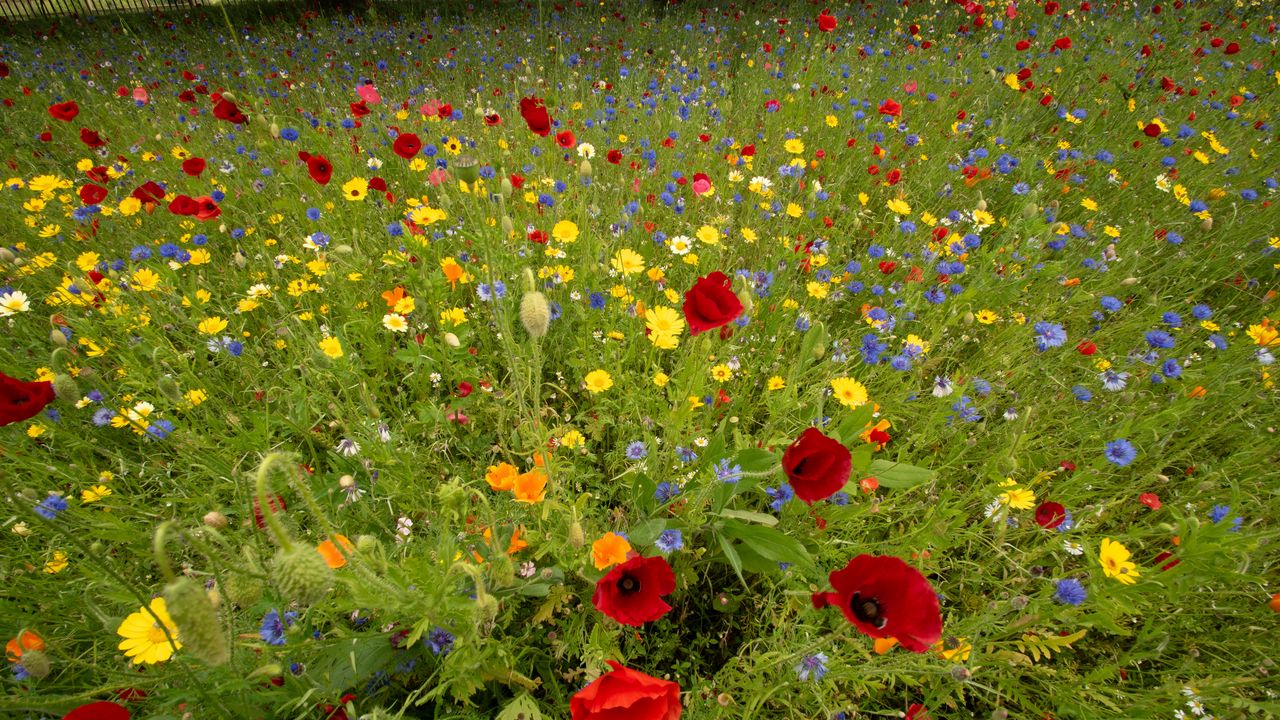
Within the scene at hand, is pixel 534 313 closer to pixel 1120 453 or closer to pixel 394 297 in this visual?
pixel 394 297

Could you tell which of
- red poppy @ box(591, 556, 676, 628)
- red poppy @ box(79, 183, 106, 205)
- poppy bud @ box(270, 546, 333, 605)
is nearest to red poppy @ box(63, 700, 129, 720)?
poppy bud @ box(270, 546, 333, 605)

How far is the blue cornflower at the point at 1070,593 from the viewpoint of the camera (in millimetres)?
1339

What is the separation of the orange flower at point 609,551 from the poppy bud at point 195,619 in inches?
28.2

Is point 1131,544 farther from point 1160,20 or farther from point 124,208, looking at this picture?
point 1160,20

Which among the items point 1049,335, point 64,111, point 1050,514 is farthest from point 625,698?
point 64,111

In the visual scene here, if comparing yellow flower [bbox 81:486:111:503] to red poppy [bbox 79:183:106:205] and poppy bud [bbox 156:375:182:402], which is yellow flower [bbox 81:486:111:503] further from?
red poppy [bbox 79:183:106:205]

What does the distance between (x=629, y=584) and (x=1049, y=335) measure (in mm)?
1981

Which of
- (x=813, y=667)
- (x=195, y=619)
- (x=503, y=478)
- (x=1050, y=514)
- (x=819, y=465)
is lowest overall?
(x=813, y=667)

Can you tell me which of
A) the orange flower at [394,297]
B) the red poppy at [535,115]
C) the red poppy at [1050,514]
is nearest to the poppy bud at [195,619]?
the orange flower at [394,297]

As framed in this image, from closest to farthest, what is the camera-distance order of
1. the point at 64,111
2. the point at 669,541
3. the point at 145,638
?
the point at 145,638
the point at 669,541
the point at 64,111

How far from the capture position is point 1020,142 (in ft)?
12.8

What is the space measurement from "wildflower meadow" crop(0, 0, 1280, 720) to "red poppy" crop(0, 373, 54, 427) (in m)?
0.01

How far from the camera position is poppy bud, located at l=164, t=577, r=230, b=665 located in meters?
0.72

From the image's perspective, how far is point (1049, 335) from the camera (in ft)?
6.74
